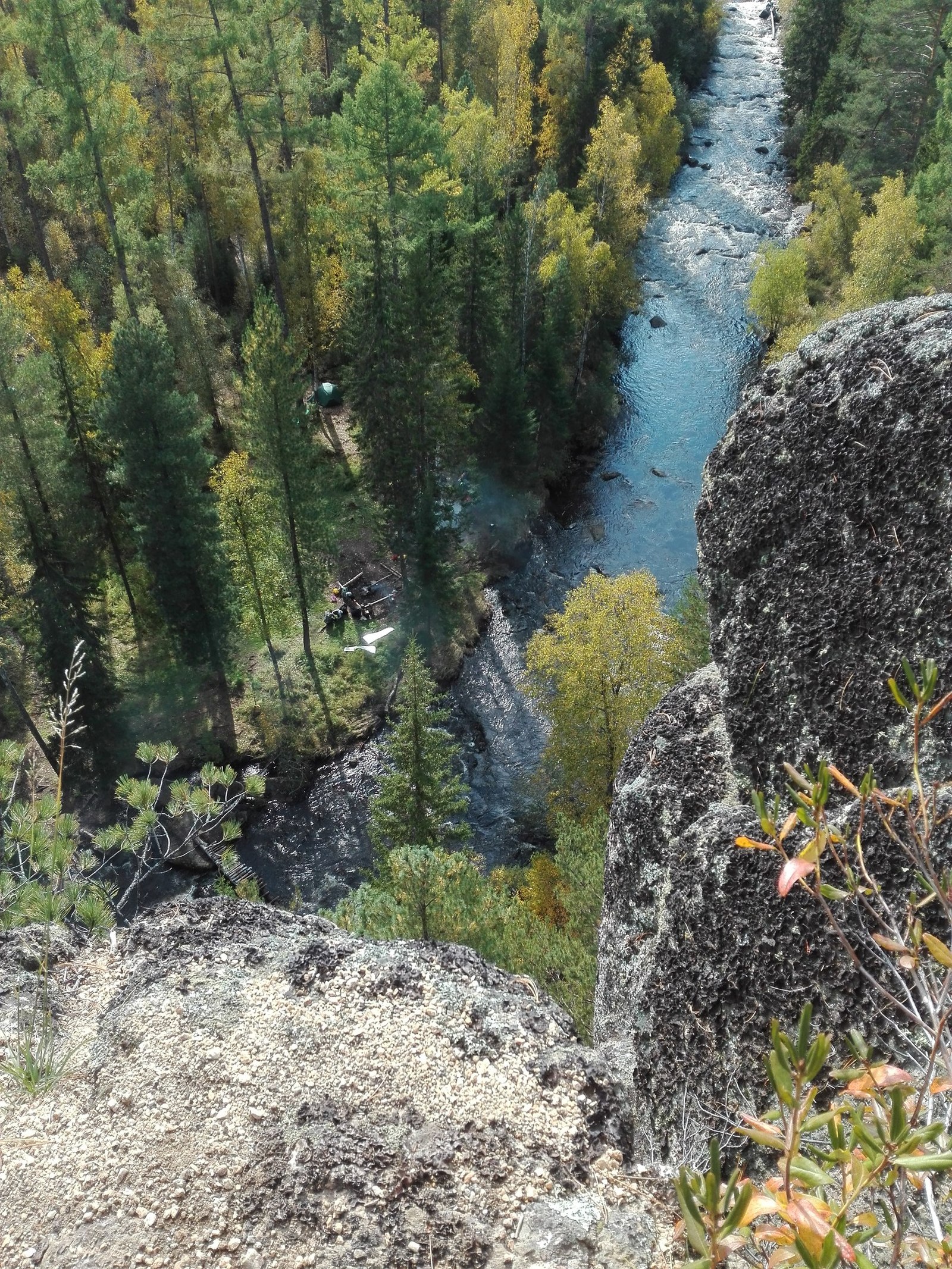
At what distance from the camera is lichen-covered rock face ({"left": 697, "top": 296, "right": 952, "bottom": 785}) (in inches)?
300

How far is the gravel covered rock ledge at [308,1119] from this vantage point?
21.8 ft

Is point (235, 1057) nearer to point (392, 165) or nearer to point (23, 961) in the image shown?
point (23, 961)

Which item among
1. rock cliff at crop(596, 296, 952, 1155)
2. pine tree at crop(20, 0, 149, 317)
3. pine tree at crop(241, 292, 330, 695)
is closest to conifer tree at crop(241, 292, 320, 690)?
pine tree at crop(241, 292, 330, 695)

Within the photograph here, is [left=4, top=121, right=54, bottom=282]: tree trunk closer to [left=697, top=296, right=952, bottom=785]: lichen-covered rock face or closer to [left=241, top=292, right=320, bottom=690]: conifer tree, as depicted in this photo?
[left=241, top=292, right=320, bottom=690]: conifer tree

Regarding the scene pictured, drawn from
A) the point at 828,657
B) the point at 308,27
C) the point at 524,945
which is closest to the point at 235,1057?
the point at 828,657

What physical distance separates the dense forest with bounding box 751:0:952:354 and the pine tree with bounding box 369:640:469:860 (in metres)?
21.7

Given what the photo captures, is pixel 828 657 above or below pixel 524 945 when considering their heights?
above

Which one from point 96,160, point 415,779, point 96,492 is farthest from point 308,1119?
point 96,160

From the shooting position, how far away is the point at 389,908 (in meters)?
15.9

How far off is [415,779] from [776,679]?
13331 millimetres

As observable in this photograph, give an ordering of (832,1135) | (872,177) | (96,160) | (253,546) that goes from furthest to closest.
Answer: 1. (872,177)
2. (96,160)
3. (253,546)
4. (832,1135)

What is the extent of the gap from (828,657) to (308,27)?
169 ft

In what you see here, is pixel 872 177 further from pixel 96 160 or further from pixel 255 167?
pixel 96 160

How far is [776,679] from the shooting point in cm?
883
